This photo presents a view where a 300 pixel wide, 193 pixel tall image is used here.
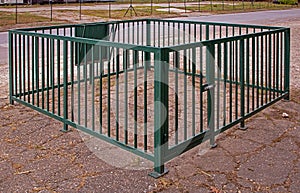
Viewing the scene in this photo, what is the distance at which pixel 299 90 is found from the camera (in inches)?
296

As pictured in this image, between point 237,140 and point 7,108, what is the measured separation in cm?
350

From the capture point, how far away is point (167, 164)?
4277 mm

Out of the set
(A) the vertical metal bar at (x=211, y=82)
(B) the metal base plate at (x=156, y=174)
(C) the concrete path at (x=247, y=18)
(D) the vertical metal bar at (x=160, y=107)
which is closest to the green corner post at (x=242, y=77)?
(A) the vertical metal bar at (x=211, y=82)

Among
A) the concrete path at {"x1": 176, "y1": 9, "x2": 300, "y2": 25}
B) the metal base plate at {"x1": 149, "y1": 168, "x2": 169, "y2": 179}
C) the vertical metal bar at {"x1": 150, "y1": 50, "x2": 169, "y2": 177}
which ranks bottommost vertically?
the metal base plate at {"x1": 149, "y1": 168, "x2": 169, "y2": 179}

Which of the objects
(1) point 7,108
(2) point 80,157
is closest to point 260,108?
(2) point 80,157

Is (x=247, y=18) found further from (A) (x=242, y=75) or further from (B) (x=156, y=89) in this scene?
(B) (x=156, y=89)

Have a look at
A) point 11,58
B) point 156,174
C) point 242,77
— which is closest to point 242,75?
point 242,77

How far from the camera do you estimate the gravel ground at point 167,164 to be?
12.4 feet

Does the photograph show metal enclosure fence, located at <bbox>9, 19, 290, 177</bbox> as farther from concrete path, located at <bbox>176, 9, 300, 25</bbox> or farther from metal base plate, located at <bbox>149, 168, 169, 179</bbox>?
concrete path, located at <bbox>176, 9, 300, 25</bbox>

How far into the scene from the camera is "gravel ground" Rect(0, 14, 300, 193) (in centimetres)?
379

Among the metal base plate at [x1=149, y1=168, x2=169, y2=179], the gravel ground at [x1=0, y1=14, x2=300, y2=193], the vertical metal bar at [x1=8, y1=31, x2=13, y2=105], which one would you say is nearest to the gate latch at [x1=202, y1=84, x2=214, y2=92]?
the gravel ground at [x1=0, y1=14, x2=300, y2=193]

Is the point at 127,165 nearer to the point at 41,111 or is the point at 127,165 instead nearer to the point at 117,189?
the point at 117,189

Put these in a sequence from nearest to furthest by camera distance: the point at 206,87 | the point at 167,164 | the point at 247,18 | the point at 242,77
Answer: the point at 167,164 < the point at 206,87 < the point at 242,77 < the point at 247,18

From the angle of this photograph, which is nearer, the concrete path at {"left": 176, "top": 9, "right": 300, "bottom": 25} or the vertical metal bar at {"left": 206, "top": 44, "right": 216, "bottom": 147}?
the vertical metal bar at {"left": 206, "top": 44, "right": 216, "bottom": 147}
